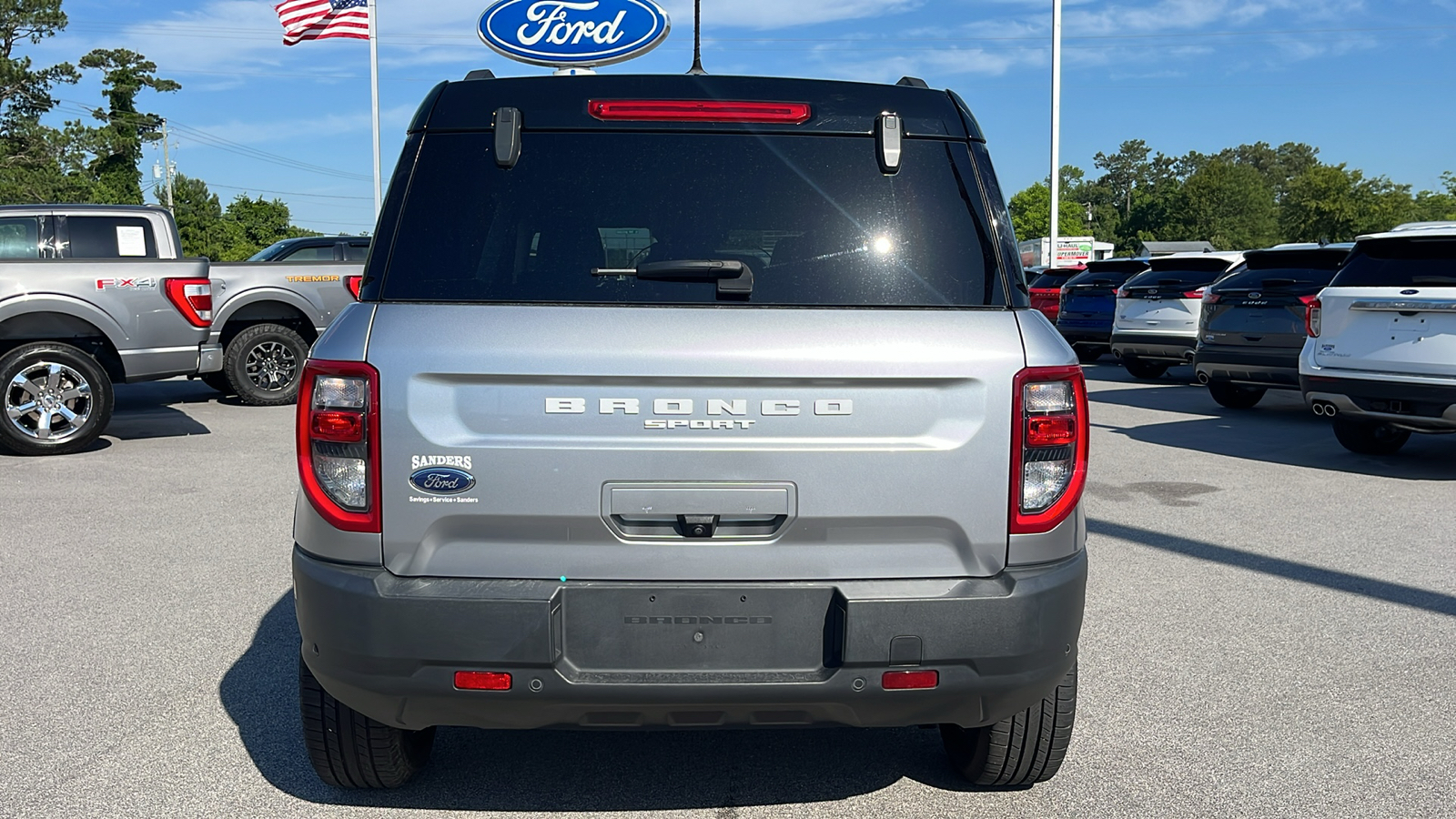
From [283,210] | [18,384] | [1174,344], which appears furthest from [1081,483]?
[283,210]

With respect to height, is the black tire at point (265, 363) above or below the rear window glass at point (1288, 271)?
below

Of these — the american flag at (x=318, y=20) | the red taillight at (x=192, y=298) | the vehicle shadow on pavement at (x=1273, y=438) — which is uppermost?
the american flag at (x=318, y=20)

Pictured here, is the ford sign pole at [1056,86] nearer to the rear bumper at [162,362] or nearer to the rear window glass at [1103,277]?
the rear window glass at [1103,277]

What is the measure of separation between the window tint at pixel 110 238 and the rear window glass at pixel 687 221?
8846mm

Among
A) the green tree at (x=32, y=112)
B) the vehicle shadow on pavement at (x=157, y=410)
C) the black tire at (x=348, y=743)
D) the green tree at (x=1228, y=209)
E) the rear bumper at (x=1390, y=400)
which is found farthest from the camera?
the green tree at (x=1228, y=209)

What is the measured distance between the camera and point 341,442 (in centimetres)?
286

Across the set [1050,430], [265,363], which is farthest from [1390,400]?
[265,363]

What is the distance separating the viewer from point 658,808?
11.4 ft

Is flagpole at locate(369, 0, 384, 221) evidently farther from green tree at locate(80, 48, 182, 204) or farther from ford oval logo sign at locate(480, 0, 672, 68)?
green tree at locate(80, 48, 182, 204)

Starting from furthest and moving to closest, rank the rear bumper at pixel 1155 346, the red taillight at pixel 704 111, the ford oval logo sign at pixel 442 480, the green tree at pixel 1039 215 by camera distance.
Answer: the green tree at pixel 1039 215
the rear bumper at pixel 1155 346
the red taillight at pixel 704 111
the ford oval logo sign at pixel 442 480

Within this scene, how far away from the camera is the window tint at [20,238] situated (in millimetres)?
10453

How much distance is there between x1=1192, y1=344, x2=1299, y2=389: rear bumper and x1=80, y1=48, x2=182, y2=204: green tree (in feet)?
195

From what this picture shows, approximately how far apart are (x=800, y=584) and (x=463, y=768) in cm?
148

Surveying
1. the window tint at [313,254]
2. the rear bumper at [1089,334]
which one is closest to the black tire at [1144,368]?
the rear bumper at [1089,334]
